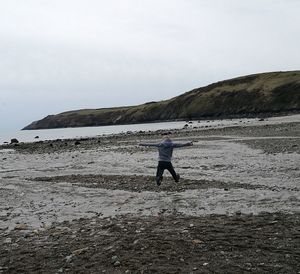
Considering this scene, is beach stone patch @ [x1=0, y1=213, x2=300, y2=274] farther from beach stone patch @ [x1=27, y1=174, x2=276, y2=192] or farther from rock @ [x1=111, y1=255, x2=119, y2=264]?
beach stone patch @ [x1=27, y1=174, x2=276, y2=192]

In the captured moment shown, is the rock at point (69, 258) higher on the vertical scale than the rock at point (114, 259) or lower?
higher

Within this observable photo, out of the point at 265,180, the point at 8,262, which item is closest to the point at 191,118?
the point at 265,180

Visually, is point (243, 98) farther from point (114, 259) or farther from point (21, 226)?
point (114, 259)

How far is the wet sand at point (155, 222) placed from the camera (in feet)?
32.9

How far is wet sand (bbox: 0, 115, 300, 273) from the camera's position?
1002cm

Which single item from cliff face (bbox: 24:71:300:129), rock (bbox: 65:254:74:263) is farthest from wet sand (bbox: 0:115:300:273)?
cliff face (bbox: 24:71:300:129)

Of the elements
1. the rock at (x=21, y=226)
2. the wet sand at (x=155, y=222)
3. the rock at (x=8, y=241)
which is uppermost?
the rock at (x=21, y=226)

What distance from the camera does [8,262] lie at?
1070 cm

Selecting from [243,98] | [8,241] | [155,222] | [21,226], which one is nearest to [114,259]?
[155,222]

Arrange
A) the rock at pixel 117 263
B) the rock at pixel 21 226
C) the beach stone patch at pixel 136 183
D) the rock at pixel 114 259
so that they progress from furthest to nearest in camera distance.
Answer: the beach stone patch at pixel 136 183 → the rock at pixel 21 226 → the rock at pixel 114 259 → the rock at pixel 117 263

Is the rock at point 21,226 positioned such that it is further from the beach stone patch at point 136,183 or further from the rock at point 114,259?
the beach stone patch at point 136,183

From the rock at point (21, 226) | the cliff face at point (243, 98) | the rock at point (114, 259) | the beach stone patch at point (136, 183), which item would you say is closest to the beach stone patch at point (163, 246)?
the rock at point (114, 259)

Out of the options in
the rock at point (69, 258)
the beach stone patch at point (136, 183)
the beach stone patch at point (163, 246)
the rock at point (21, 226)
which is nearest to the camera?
the beach stone patch at point (163, 246)

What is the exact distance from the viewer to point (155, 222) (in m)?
13.8
